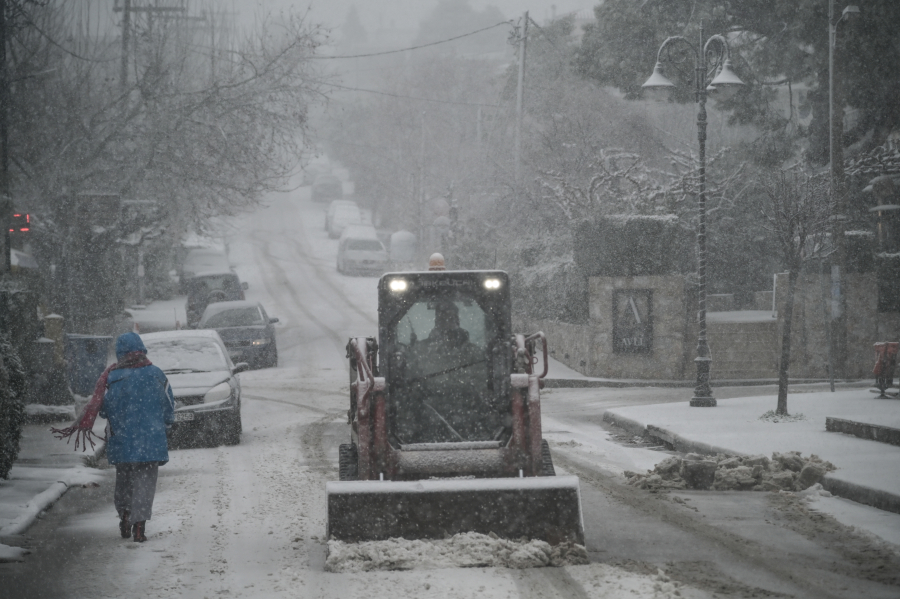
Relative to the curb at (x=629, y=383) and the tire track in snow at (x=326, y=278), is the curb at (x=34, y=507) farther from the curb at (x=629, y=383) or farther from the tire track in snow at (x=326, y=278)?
the tire track in snow at (x=326, y=278)

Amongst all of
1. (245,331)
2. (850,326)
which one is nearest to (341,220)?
(245,331)

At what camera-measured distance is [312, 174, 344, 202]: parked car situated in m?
83.1

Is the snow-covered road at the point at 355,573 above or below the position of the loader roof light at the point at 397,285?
below

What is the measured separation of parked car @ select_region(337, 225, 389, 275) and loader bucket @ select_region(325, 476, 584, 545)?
4090 cm

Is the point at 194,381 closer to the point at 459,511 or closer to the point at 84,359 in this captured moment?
the point at 84,359

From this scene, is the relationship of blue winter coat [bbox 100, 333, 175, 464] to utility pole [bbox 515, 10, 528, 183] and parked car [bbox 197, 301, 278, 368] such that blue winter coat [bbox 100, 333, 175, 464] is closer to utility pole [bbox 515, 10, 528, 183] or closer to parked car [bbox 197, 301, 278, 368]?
parked car [bbox 197, 301, 278, 368]

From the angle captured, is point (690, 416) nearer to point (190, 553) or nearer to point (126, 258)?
point (190, 553)

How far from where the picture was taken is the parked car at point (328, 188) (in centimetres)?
8312

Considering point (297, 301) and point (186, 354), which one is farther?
point (297, 301)

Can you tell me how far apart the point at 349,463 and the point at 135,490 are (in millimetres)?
1859

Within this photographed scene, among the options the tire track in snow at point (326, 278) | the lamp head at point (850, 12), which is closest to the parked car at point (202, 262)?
the tire track in snow at point (326, 278)

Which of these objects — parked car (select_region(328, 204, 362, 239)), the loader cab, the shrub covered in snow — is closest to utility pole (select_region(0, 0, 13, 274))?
the shrub covered in snow

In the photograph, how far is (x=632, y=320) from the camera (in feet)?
78.2

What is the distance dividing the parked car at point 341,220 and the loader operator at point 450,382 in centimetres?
5518
